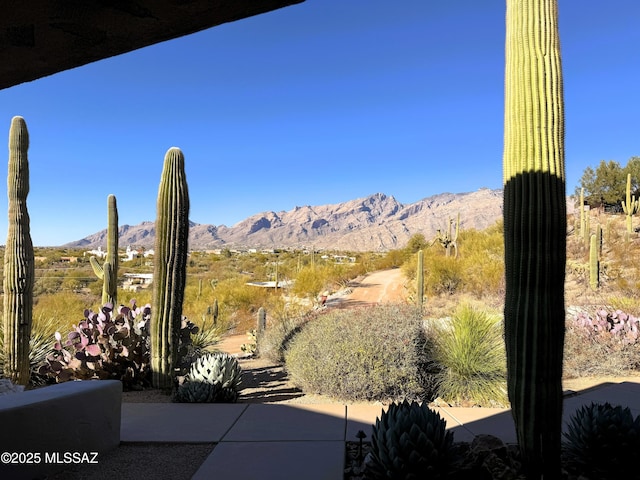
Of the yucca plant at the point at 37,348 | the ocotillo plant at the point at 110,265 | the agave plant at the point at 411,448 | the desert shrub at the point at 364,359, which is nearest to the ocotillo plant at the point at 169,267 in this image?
the desert shrub at the point at 364,359

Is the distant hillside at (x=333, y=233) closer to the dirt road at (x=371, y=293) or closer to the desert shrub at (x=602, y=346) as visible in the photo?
the dirt road at (x=371, y=293)

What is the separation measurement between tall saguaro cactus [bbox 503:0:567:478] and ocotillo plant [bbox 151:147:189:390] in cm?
444

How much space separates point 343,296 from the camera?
20.3m

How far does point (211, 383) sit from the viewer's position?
5.64 m

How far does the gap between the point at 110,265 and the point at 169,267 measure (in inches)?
133

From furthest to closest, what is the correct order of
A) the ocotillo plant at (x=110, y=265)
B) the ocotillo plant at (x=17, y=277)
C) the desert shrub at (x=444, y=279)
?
the desert shrub at (x=444, y=279)
the ocotillo plant at (x=110, y=265)
the ocotillo plant at (x=17, y=277)

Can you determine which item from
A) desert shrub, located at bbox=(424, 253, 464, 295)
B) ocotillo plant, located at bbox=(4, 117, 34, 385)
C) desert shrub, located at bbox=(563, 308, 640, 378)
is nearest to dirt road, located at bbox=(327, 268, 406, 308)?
desert shrub, located at bbox=(424, 253, 464, 295)

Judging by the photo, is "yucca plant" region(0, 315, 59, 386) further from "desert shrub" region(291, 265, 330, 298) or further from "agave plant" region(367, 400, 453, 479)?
"desert shrub" region(291, 265, 330, 298)

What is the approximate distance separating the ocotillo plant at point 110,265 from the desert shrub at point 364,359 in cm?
443

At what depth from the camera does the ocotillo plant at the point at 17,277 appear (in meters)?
6.26

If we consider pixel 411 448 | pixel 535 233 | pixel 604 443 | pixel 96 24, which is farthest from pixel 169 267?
pixel 604 443

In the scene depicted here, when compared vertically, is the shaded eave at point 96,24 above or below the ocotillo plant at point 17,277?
above

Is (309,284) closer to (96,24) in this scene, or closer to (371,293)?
(371,293)

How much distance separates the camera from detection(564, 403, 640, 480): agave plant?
10.5 ft
